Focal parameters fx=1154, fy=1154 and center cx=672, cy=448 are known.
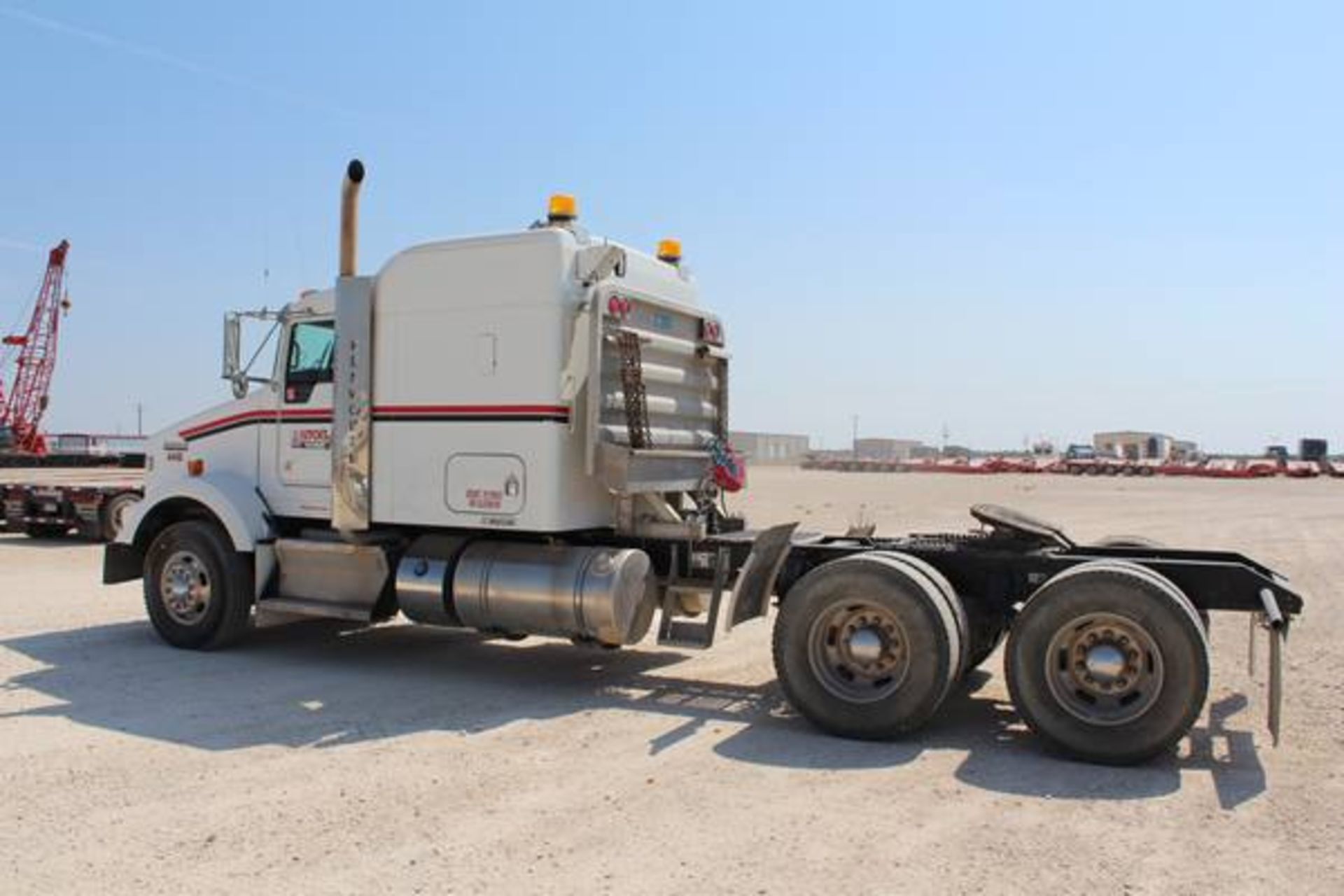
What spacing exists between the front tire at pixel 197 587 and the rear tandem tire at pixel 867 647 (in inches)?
193

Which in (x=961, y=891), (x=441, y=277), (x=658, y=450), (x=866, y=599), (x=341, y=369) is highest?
(x=441, y=277)

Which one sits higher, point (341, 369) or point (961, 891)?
point (341, 369)

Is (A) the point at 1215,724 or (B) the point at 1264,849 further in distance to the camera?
(A) the point at 1215,724

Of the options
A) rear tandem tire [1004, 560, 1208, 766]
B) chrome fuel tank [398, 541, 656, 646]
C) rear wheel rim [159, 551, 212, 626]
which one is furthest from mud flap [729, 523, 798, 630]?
rear wheel rim [159, 551, 212, 626]

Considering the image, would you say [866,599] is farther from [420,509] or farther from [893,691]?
[420,509]

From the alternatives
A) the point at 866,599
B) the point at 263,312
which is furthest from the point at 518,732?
the point at 263,312

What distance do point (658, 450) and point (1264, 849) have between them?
5.26 m

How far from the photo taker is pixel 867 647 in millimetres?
7246

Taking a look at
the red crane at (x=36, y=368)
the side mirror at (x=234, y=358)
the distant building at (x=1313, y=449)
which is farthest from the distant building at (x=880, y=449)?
the side mirror at (x=234, y=358)

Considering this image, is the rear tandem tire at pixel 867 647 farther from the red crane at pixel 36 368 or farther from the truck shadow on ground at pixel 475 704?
the red crane at pixel 36 368

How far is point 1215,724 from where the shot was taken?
756 centimetres

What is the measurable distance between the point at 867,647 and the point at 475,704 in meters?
2.79

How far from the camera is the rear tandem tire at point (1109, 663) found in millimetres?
6520

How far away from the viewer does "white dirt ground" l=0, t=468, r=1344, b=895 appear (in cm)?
485
